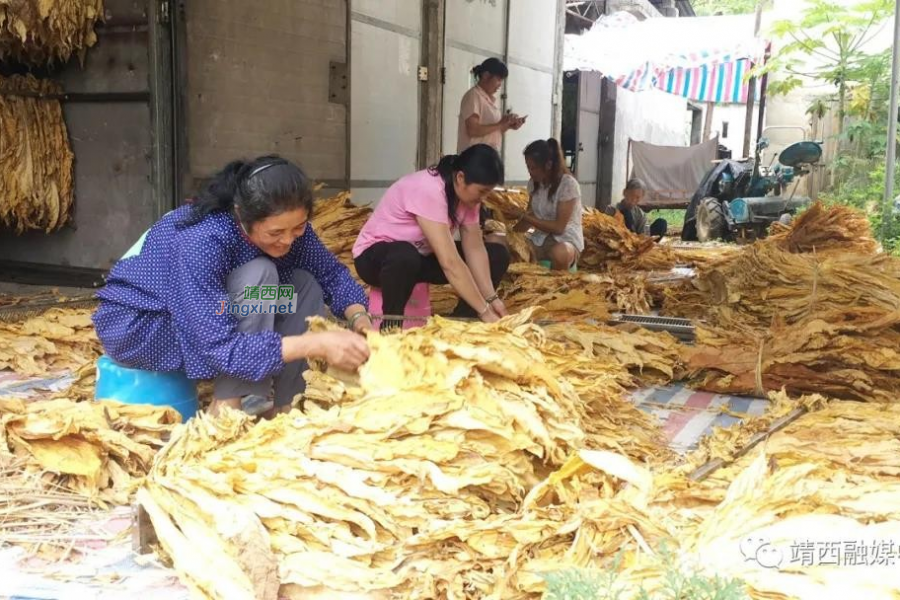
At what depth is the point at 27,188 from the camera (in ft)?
18.6

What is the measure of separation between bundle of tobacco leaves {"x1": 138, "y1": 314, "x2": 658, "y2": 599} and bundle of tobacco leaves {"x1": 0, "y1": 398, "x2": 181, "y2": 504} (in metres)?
0.32

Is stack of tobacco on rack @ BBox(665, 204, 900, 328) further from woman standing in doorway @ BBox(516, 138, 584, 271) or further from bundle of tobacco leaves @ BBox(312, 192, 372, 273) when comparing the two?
bundle of tobacco leaves @ BBox(312, 192, 372, 273)

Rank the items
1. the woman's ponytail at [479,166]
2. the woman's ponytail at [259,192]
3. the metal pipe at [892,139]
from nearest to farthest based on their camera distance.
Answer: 1. the woman's ponytail at [259,192]
2. the woman's ponytail at [479,166]
3. the metal pipe at [892,139]

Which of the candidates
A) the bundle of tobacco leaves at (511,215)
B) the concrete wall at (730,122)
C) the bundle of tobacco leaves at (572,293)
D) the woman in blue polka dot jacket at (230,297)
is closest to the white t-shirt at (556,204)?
the bundle of tobacco leaves at (511,215)

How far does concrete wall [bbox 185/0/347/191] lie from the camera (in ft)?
18.6

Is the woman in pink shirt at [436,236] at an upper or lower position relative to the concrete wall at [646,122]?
lower

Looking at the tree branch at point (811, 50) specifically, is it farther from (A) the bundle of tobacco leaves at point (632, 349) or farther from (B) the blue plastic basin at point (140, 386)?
(B) the blue plastic basin at point (140, 386)

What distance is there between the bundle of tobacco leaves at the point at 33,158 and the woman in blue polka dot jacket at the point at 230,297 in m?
3.20

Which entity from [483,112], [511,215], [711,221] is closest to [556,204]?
[511,215]

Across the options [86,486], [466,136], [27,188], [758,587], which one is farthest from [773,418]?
[27,188]

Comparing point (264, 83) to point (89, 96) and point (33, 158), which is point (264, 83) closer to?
point (89, 96)

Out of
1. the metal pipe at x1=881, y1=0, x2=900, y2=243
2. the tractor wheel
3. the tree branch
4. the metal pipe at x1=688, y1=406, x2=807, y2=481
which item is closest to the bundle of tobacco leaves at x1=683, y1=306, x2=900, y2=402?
the metal pipe at x1=688, y1=406, x2=807, y2=481

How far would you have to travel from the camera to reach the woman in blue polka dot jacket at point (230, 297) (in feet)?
8.73

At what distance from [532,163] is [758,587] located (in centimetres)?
519
